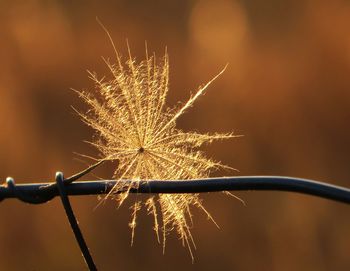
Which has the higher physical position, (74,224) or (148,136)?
(148,136)

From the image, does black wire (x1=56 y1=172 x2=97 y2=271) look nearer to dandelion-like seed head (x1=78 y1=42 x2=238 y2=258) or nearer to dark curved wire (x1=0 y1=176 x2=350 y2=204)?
dark curved wire (x1=0 y1=176 x2=350 y2=204)

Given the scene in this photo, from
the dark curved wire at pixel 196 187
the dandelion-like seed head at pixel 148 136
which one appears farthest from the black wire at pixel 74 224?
the dandelion-like seed head at pixel 148 136

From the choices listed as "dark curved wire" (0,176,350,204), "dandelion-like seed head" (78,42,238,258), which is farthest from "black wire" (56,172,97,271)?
"dandelion-like seed head" (78,42,238,258)

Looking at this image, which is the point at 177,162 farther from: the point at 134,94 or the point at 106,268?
the point at 106,268

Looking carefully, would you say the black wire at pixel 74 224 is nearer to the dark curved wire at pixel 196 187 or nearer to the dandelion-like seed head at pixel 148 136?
the dark curved wire at pixel 196 187

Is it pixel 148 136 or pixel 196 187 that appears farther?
pixel 148 136

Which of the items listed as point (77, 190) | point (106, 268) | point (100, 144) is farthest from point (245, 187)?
point (106, 268)
